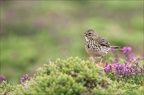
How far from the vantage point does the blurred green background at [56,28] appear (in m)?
22.0

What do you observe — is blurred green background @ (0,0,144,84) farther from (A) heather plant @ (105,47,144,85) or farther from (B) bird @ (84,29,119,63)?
(A) heather plant @ (105,47,144,85)

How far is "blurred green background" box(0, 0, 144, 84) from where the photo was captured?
72.1ft

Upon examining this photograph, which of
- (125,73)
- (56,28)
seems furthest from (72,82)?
(56,28)

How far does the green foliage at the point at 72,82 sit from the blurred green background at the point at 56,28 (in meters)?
9.81

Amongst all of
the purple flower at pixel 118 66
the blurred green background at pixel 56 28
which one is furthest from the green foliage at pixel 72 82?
the blurred green background at pixel 56 28

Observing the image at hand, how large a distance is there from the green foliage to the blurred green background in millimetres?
9806

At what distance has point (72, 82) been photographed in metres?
8.20

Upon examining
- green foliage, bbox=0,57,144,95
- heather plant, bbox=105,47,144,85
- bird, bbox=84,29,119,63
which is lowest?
green foliage, bbox=0,57,144,95

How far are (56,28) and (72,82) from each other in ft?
62.1

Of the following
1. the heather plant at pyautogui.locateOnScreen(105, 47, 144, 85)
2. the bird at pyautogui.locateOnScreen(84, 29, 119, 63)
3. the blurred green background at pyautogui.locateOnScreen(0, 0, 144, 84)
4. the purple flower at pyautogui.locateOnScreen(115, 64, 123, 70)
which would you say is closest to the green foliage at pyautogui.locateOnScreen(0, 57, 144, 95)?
the heather plant at pyautogui.locateOnScreen(105, 47, 144, 85)

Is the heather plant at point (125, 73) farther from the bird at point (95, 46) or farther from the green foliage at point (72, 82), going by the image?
the bird at point (95, 46)

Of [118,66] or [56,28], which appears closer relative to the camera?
[118,66]

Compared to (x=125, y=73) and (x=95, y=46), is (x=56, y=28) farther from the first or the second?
(x=125, y=73)

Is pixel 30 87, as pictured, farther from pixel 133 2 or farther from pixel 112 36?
pixel 133 2
